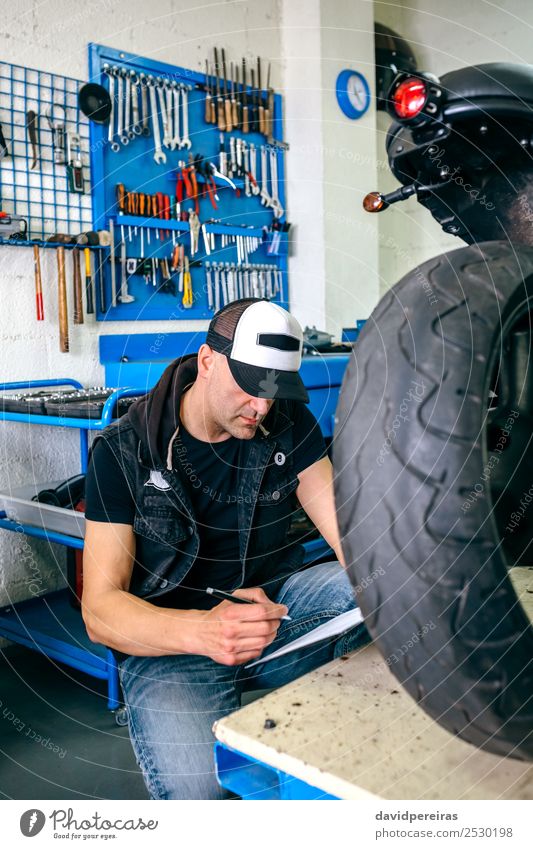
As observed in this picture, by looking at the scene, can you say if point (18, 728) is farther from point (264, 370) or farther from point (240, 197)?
point (240, 197)

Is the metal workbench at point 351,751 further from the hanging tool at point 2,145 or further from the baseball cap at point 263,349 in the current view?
the hanging tool at point 2,145

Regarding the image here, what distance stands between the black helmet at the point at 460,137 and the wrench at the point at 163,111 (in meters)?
2.06

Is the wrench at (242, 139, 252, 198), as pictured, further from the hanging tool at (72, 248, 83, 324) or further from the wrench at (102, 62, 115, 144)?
the hanging tool at (72, 248, 83, 324)

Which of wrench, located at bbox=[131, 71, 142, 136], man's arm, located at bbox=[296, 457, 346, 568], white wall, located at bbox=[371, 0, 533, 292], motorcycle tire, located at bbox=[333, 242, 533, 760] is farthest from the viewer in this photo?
white wall, located at bbox=[371, 0, 533, 292]

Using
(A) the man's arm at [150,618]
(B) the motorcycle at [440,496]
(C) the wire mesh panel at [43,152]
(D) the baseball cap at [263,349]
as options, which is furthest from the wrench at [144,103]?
(B) the motorcycle at [440,496]

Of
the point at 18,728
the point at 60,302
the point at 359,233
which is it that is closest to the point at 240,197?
the point at 359,233

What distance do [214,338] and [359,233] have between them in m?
2.45

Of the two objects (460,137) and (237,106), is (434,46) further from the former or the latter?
(460,137)

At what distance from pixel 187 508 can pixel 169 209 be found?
1.85 meters

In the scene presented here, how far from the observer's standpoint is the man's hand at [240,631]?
948 mm

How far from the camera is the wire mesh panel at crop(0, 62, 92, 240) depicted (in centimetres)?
232

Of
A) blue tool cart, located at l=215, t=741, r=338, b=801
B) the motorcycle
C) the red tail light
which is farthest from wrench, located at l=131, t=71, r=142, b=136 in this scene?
blue tool cart, located at l=215, t=741, r=338, b=801

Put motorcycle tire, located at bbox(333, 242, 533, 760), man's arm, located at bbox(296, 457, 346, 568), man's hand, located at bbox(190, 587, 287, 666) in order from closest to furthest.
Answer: motorcycle tire, located at bbox(333, 242, 533, 760)
man's hand, located at bbox(190, 587, 287, 666)
man's arm, located at bbox(296, 457, 346, 568)

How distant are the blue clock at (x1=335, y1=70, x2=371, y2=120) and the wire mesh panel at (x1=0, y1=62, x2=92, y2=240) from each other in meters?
1.29
